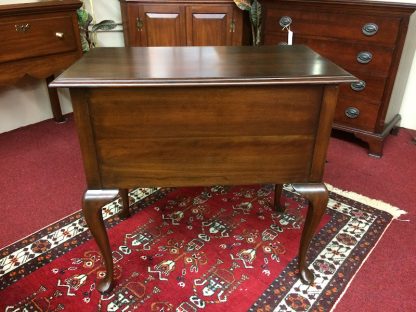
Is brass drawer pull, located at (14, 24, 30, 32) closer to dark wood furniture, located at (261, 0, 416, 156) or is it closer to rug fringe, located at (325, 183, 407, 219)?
dark wood furniture, located at (261, 0, 416, 156)

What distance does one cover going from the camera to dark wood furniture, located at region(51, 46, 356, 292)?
43.1 inches

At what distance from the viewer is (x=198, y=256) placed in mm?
1632

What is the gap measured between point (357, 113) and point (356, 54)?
0.41m

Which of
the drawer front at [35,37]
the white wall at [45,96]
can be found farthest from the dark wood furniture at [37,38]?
the white wall at [45,96]

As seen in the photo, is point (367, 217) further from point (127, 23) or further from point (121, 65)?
point (127, 23)

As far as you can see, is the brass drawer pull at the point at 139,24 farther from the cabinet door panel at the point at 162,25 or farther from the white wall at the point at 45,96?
the white wall at the point at 45,96

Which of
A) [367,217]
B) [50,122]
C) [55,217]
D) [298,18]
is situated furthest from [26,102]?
[367,217]

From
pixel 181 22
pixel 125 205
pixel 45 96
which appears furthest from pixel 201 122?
pixel 45 96

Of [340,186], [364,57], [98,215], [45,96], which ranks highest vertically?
[364,57]

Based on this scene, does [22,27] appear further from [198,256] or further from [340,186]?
[340,186]

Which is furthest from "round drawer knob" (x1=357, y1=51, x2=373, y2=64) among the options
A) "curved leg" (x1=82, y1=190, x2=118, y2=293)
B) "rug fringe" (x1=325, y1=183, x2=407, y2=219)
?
"curved leg" (x1=82, y1=190, x2=118, y2=293)

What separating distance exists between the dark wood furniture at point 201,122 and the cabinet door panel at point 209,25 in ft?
5.56

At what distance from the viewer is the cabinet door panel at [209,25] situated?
9.30 ft

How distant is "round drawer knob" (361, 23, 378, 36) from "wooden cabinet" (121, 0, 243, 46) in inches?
39.7
